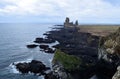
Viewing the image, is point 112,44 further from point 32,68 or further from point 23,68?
point 23,68

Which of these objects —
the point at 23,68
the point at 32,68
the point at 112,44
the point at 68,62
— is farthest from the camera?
the point at 23,68

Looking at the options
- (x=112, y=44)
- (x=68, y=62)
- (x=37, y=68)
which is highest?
(x=112, y=44)

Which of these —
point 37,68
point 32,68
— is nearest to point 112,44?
point 37,68

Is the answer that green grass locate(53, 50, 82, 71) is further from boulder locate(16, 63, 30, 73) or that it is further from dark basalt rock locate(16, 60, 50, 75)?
boulder locate(16, 63, 30, 73)

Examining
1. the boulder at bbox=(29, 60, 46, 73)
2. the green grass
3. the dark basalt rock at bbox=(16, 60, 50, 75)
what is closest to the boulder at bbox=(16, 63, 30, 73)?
the dark basalt rock at bbox=(16, 60, 50, 75)

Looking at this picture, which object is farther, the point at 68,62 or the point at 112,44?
the point at 112,44

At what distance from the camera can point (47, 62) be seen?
68500 mm

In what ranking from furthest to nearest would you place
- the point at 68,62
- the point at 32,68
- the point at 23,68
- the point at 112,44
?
the point at 23,68 < the point at 32,68 < the point at 112,44 < the point at 68,62

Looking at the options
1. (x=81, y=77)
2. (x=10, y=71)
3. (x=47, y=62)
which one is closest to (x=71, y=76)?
(x=81, y=77)

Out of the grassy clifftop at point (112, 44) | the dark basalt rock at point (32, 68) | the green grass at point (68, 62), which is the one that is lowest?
the dark basalt rock at point (32, 68)

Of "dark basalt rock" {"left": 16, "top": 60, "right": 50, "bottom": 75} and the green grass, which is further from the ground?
the green grass

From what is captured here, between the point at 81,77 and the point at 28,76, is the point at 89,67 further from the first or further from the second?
the point at 28,76

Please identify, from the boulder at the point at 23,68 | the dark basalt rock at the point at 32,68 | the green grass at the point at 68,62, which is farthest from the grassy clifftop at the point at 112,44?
the boulder at the point at 23,68

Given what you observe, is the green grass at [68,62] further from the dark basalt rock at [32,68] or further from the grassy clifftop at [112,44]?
the dark basalt rock at [32,68]
